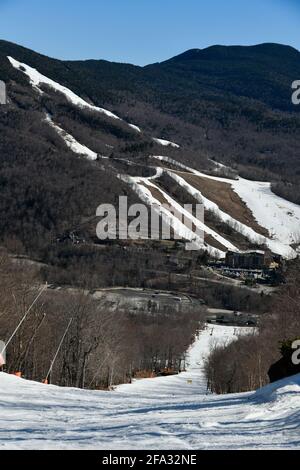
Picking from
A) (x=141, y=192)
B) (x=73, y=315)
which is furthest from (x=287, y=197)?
(x=73, y=315)

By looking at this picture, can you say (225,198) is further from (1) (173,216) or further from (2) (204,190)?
(1) (173,216)

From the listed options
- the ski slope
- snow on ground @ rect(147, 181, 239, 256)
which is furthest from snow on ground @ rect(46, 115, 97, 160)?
the ski slope

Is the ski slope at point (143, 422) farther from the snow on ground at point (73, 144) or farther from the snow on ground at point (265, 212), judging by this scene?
the snow on ground at point (73, 144)

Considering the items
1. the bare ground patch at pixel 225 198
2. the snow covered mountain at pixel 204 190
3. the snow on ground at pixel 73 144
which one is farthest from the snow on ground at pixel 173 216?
the snow on ground at pixel 73 144

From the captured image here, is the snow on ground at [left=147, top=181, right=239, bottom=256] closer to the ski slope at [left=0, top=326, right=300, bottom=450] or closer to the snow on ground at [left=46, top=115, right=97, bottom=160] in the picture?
the snow on ground at [left=46, top=115, right=97, bottom=160]

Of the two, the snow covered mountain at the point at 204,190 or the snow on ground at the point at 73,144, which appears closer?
the snow covered mountain at the point at 204,190

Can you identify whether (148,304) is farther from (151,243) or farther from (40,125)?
(40,125)
